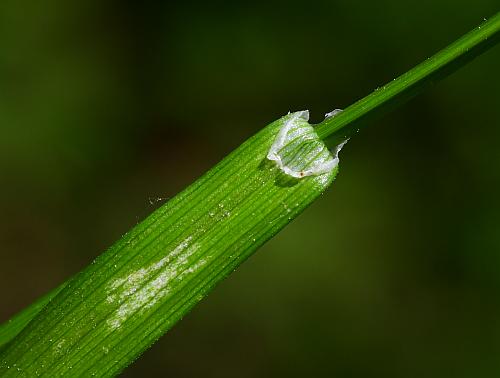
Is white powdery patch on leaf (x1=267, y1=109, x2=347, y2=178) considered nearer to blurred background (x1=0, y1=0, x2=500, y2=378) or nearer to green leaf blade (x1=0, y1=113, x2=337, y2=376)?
green leaf blade (x1=0, y1=113, x2=337, y2=376)

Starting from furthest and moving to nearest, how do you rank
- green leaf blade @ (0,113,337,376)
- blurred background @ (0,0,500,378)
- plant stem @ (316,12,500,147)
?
1. blurred background @ (0,0,500,378)
2. green leaf blade @ (0,113,337,376)
3. plant stem @ (316,12,500,147)

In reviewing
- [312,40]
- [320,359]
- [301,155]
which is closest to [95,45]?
[312,40]

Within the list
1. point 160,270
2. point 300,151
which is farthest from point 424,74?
point 160,270

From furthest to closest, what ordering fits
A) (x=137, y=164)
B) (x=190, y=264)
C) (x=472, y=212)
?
(x=137, y=164) < (x=472, y=212) < (x=190, y=264)

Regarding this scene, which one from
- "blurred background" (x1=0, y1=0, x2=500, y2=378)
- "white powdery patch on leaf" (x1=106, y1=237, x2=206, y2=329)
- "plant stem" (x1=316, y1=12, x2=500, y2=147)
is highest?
"blurred background" (x1=0, y1=0, x2=500, y2=378)

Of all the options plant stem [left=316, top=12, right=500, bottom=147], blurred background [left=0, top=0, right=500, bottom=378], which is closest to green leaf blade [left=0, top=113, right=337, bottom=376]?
plant stem [left=316, top=12, right=500, bottom=147]

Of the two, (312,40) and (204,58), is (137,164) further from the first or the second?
(312,40)

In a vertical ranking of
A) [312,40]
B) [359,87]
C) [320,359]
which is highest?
[312,40]
